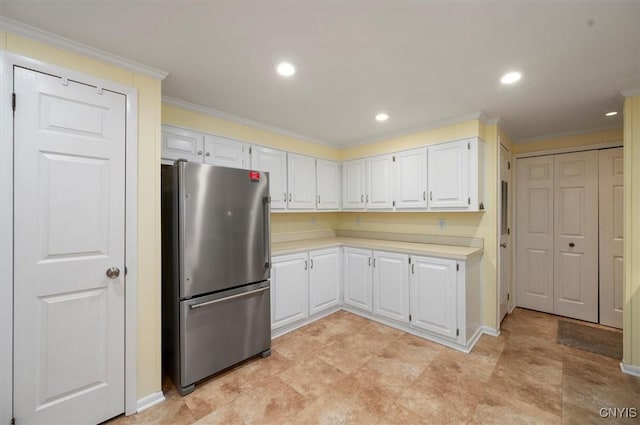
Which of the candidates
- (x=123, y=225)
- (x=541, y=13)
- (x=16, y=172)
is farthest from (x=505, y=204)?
(x=16, y=172)

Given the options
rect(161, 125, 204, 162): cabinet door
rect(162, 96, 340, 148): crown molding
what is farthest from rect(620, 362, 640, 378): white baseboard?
rect(161, 125, 204, 162): cabinet door

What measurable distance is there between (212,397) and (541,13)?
314 cm

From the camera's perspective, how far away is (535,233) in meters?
3.58

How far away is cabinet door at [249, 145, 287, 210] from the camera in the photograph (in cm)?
303

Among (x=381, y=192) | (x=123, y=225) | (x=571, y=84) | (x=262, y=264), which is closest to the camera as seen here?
(x=123, y=225)

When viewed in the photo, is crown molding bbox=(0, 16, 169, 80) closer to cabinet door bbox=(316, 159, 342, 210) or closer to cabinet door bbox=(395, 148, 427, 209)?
cabinet door bbox=(316, 159, 342, 210)

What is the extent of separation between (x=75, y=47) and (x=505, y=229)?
4.38 meters

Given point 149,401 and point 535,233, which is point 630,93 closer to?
point 535,233

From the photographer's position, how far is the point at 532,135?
346 centimetres

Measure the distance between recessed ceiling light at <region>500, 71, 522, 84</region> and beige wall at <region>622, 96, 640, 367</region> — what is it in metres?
1.10

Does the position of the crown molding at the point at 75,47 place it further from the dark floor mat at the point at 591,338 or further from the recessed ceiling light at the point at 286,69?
the dark floor mat at the point at 591,338

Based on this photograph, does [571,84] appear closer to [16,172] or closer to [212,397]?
[212,397]

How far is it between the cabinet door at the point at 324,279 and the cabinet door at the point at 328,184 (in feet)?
2.41

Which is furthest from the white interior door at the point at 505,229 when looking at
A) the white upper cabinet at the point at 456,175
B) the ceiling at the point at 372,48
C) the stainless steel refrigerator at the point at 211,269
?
the stainless steel refrigerator at the point at 211,269
